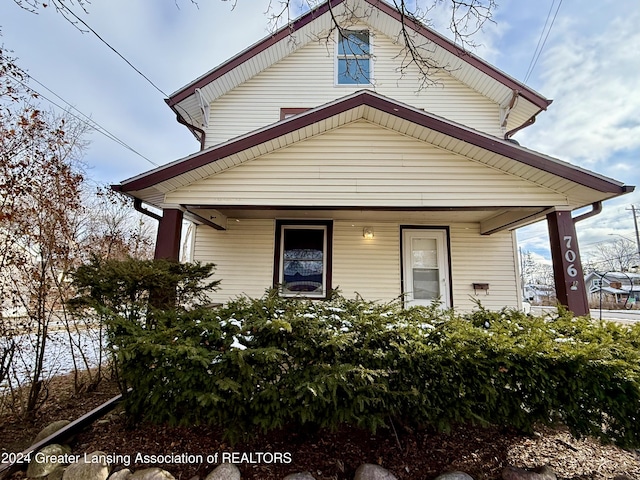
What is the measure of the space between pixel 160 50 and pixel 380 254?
6731 millimetres

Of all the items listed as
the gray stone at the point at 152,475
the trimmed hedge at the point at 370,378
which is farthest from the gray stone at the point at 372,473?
the gray stone at the point at 152,475

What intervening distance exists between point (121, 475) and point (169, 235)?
3.01m

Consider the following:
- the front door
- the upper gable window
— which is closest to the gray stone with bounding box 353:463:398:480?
the front door

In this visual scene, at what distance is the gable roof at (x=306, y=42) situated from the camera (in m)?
6.57

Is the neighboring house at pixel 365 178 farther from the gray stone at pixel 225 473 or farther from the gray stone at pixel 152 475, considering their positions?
the gray stone at pixel 225 473

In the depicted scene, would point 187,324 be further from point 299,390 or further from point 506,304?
point 506,304

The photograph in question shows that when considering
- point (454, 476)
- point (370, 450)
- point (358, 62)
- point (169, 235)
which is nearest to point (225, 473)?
point (370, 450)

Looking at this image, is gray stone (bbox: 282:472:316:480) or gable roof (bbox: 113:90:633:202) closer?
gray stone (bbox: 282:472:316:480)

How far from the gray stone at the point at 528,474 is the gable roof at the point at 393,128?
11.7 feet

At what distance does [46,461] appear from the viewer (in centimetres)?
246

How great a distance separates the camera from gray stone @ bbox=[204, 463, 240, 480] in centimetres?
221

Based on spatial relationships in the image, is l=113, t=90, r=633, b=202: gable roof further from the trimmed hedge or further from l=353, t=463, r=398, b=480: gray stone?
l=353, t=463, r=398, b=480: gray stone

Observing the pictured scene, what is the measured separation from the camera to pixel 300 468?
2.39 meters

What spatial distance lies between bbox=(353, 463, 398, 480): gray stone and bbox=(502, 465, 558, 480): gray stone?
880 mm
